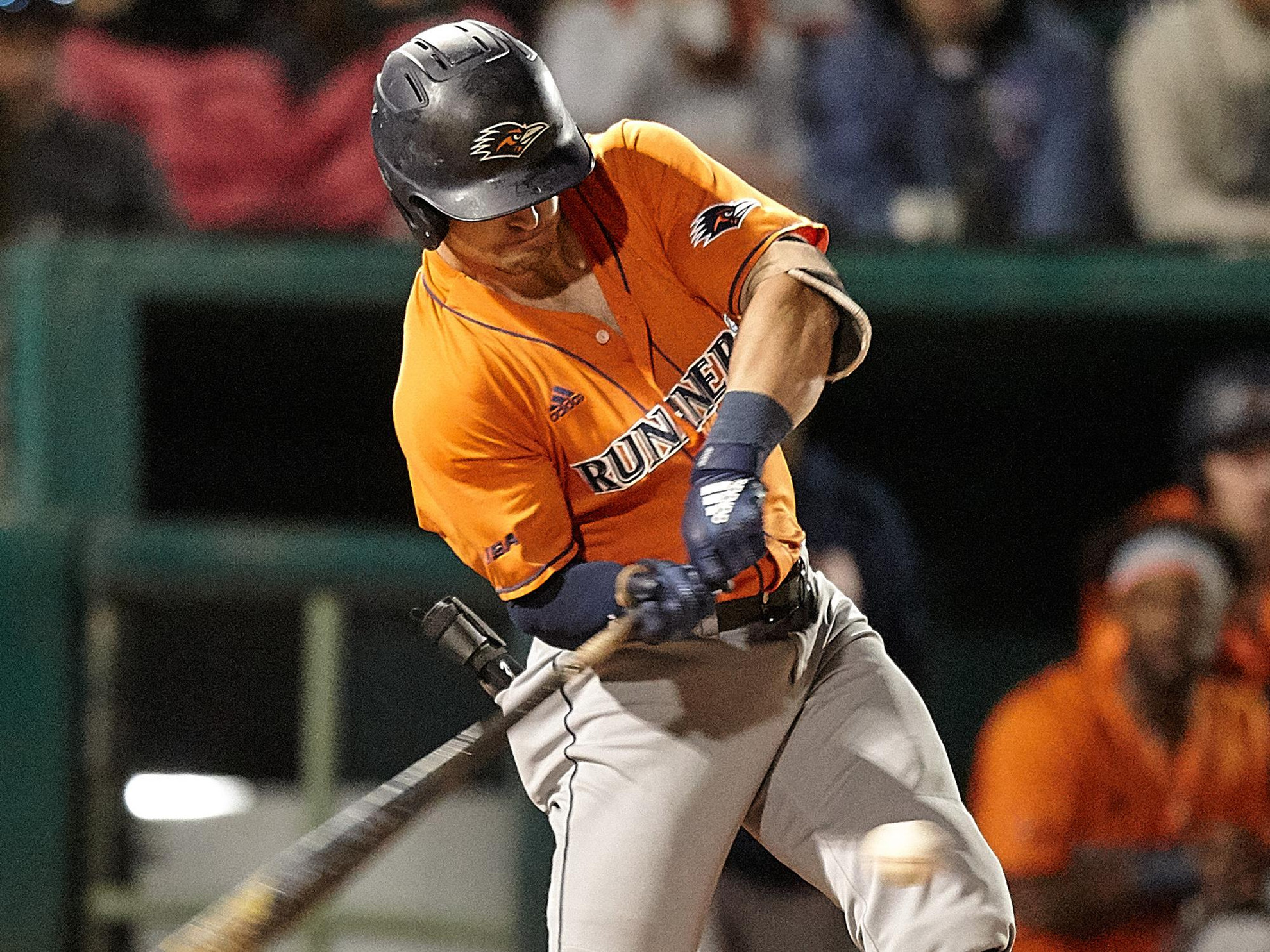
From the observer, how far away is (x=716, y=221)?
2.01 meters

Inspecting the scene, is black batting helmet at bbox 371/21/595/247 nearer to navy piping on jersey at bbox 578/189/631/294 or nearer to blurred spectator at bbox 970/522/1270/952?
navy piping on jersey at bbox 578/189/631/294

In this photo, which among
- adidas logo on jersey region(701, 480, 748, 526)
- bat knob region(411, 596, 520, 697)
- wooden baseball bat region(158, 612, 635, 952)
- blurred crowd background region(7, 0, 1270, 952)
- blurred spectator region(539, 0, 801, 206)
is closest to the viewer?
wooden baseball bat region(158, 612, 635, 952)

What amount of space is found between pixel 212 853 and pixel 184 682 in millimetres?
426

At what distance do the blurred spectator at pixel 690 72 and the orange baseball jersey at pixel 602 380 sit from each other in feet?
6.60

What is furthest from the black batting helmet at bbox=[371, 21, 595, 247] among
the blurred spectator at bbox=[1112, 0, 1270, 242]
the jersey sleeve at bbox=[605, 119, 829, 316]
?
the blurred spectator at bbox=[1112, 0, 1270, 242]

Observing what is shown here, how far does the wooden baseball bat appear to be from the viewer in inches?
59.6

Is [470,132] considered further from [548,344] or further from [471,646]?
[471,646]

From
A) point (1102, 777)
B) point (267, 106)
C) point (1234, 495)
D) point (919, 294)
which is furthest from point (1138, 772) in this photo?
point (267, 106)

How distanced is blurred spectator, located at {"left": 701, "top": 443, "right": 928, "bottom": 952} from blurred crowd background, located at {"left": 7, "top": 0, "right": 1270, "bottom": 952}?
0.02m

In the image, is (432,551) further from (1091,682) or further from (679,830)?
(679,830)

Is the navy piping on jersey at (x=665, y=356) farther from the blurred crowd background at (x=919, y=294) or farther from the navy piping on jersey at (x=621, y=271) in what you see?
the blurred crowd background at (x=919, y=294)

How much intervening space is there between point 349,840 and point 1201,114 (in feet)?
10.1

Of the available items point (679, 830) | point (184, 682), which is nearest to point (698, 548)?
point (679, 830)

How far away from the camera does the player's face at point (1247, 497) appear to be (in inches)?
145
